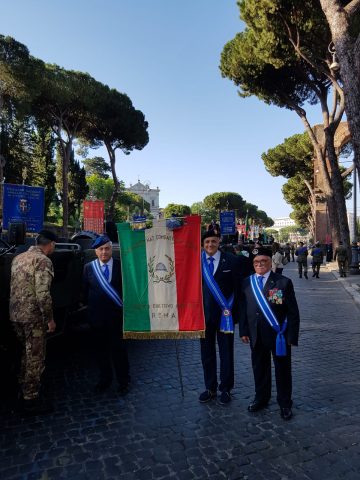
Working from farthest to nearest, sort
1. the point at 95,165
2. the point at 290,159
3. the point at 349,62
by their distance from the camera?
the point at 95,165 < the point at 290,159 < the point at 349,62

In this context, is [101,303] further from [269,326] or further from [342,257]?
[342,257]

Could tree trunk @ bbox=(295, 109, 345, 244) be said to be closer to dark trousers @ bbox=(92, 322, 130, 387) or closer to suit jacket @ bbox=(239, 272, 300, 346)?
suit jacket @ bbox=(239, 272, 300, 346)

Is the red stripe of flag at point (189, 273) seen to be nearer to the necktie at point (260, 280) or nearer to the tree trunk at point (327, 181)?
the necktie at point (260, 280)

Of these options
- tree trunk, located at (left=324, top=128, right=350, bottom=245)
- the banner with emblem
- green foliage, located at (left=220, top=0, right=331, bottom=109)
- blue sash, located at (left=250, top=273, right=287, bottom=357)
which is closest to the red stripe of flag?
the banner with emblem

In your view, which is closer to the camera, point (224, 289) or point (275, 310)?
point (275, 310)

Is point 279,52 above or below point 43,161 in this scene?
above

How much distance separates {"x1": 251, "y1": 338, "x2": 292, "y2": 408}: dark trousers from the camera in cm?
365

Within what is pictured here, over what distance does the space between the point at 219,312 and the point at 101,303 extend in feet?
4.44

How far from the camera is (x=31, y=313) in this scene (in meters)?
3.70

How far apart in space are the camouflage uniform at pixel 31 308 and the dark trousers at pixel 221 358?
5.44 ft

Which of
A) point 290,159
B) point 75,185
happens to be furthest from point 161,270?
point 290,159

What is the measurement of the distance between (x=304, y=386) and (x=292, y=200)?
4870 cm

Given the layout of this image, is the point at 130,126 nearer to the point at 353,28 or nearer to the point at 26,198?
the point at 353,28

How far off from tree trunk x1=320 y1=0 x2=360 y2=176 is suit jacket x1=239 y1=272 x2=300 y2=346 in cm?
826
